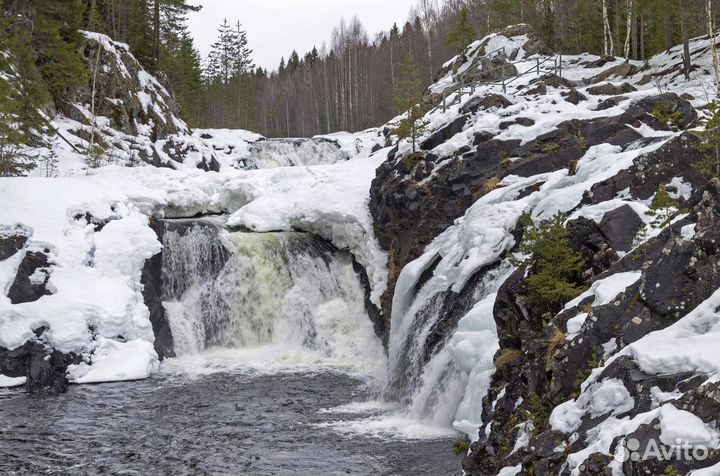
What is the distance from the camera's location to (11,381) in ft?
46.1

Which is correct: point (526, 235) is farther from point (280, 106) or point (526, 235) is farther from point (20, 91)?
point (280, 106)

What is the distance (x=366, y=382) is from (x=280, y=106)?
2294 inches

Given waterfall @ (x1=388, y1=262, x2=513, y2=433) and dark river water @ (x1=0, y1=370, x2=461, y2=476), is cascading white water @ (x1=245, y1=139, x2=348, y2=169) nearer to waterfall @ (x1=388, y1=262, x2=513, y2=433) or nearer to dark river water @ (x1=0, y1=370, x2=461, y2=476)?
dark river water @ (x1=0, y1=370, x2=461, y2=476)

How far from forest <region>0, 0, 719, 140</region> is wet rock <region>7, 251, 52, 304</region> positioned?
28.7 feet

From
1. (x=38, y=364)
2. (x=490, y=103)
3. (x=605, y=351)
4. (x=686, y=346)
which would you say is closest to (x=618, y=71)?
(x=490, y=103)

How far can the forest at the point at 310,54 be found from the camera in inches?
1061

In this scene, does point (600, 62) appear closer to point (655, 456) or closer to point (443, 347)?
point (443, 347)

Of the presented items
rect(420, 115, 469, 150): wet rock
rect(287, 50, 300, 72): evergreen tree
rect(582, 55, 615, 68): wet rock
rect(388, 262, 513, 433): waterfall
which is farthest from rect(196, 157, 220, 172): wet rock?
rect(287, 50, 300, 72): evergreen tree

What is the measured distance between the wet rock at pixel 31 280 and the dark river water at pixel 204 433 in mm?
2544

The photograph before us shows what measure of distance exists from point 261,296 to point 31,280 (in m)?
6.03

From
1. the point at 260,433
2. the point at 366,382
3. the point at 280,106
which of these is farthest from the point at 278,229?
the point at 280,106

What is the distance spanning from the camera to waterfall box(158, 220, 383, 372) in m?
17.9

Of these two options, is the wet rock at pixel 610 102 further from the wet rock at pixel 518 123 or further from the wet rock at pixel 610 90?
the wet rock at pixel 518 123

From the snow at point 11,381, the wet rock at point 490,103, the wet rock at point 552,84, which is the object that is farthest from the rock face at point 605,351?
the wet rock at point 552,84
